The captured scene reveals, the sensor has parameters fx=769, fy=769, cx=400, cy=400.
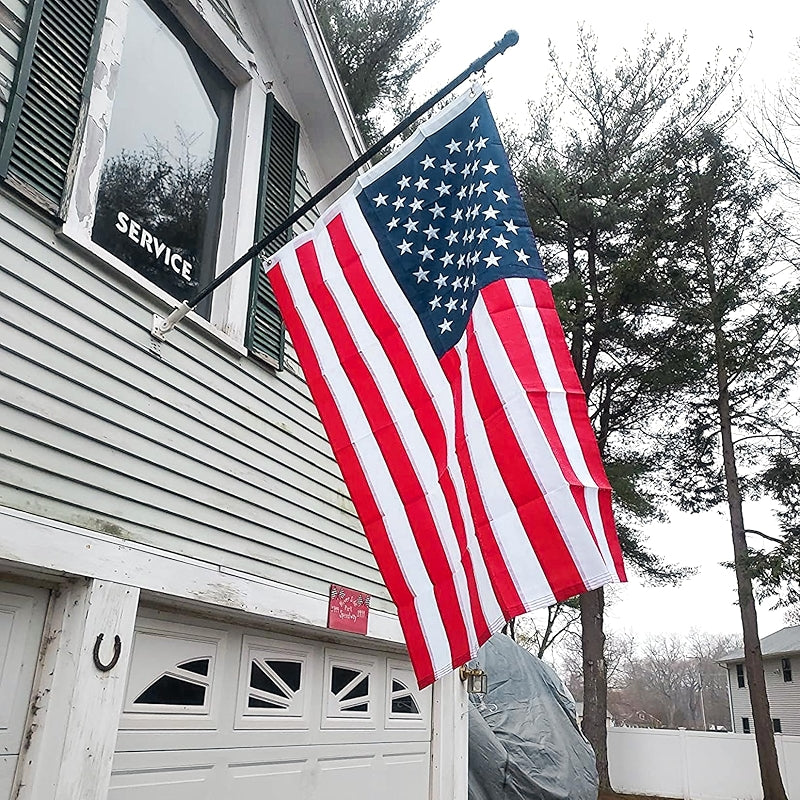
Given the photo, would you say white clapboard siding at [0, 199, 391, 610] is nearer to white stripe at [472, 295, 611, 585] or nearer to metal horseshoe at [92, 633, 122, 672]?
metal horseshoe at [92, 633, 122, 672]

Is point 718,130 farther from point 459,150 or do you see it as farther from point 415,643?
point 415,643

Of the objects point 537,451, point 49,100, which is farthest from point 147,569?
point 49,100

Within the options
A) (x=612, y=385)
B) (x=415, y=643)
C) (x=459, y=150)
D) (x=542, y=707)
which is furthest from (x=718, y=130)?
(x=415, y=643)

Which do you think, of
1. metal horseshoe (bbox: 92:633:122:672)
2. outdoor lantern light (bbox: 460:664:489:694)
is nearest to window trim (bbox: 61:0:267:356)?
metal horseshoe (bbox: 92:633:122:672)

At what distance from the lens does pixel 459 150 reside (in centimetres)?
338

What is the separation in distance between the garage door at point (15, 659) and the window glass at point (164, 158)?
163 cm

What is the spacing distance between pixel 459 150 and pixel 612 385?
13.8m

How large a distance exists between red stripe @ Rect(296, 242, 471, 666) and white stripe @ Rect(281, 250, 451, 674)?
0.08 feet

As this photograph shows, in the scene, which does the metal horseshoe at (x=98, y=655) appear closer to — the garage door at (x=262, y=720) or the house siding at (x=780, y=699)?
the garage door at (x=262, y=720)

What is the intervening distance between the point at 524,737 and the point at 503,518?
6.96 m

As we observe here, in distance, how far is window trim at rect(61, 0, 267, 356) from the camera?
3.47 m

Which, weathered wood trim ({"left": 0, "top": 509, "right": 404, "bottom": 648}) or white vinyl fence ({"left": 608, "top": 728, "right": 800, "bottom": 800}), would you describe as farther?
white vinyl fence ({"left": 608, "top": 728, "right": 800, "bottom": 800})

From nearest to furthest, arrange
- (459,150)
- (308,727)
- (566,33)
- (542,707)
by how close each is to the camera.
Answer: (459,150) → (308,727) → (542,707) → (566,33)

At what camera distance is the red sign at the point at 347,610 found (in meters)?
4.66
